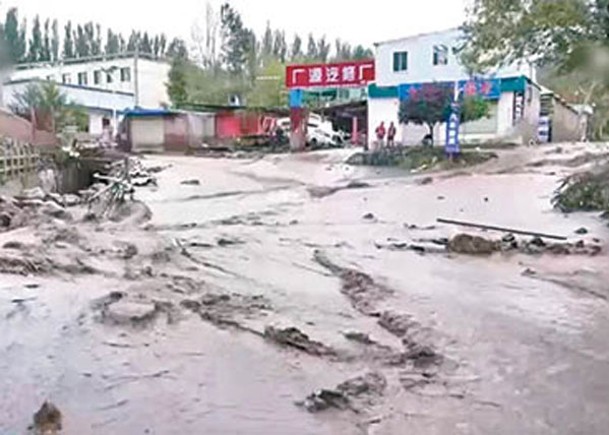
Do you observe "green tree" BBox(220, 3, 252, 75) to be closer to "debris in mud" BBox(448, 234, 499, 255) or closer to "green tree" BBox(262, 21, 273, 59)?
"green tree" BBox(262, 21, 273, 59)

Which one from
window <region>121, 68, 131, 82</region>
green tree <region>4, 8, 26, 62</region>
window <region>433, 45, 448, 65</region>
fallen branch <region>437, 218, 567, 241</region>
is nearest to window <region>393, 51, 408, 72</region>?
window <region>433, 45, 448, 65</region>

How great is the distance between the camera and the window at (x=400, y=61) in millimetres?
40125

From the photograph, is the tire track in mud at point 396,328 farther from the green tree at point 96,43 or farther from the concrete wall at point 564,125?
the green tree at point 96,43

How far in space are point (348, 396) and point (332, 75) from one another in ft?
127

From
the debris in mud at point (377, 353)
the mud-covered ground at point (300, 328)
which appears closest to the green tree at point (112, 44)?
the mud-covered ground at point (300, 328)

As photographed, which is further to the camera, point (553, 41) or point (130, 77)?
point (130, 77)

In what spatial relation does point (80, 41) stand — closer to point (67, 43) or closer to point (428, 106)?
point (67, 43)

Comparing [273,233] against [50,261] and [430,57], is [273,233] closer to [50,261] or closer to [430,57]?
[50,261]

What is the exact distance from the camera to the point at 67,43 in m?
38.7

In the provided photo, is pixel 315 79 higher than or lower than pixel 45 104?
higher

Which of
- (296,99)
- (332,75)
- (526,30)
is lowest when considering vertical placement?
(296,99)

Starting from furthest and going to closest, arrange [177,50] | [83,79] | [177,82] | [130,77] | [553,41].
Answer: [177,50] < [130,77] < [177,82] < [83,79] < [553,41]

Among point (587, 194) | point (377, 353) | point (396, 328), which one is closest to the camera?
point (377, 353)

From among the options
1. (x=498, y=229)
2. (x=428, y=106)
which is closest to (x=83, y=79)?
(x=428, y=106)
